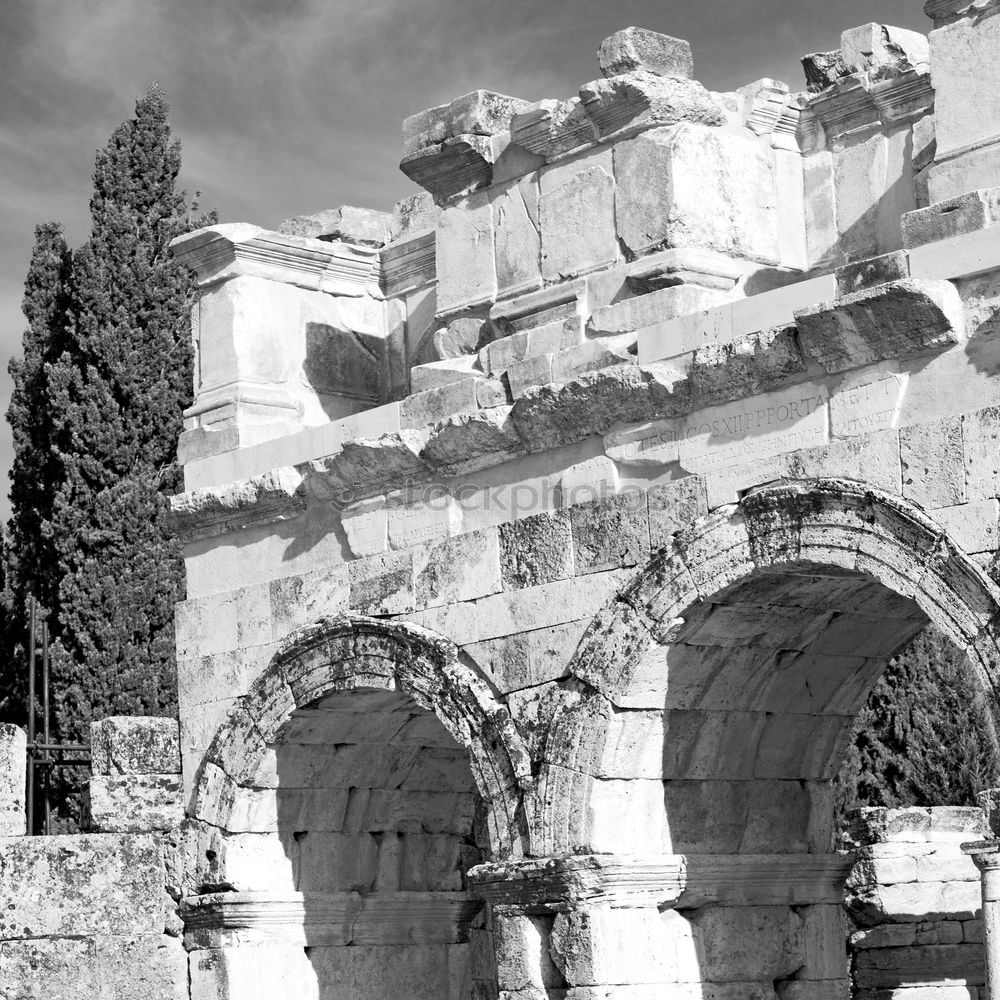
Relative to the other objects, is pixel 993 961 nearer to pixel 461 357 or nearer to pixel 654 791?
pixel 654 791

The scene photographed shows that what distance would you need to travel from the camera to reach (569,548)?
876cm

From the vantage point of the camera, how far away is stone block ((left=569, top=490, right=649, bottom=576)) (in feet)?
27.9

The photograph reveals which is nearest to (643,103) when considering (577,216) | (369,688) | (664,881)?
(577,216)

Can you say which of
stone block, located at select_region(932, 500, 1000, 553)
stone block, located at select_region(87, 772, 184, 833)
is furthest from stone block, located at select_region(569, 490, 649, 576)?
stone block, located at select_region(87, 772, 184, 833)

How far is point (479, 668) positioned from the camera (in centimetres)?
905

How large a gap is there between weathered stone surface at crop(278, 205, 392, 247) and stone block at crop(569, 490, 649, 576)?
3.02 metres

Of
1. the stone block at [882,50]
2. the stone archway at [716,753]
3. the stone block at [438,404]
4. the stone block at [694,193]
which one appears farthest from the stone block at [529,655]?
the stone block at [882,50]

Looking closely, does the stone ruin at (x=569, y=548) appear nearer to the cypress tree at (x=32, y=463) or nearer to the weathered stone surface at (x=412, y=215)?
the weathered stone surface at (x=412, y=215)

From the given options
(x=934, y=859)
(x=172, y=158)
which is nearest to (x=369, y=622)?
(x=934, y=859)

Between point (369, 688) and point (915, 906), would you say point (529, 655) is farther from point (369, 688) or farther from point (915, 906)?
point (915, 906)

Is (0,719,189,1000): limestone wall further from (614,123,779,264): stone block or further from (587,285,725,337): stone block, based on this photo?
(614,123,779,264): stone block

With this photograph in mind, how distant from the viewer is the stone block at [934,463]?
743cm

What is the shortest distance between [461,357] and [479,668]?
1591 millimetres

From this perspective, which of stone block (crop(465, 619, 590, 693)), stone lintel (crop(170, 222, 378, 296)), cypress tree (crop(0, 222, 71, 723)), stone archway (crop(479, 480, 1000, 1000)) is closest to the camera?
stone archway (crop(479, 480, 1000, 1000))
